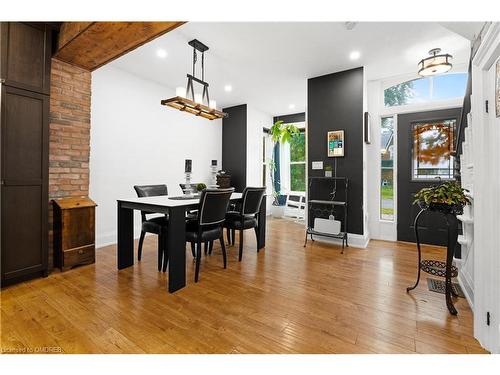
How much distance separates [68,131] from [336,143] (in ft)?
12.2

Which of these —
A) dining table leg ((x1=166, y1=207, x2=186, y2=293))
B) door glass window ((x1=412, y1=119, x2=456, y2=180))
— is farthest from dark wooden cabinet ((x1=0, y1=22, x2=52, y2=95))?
door glass window ((x1=412, y1=119, x2=456, y2=180))

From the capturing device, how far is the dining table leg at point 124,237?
2.69 meters

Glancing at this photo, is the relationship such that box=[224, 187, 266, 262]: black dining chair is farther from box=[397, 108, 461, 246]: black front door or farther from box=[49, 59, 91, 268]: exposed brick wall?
box=[397, 108, 461, 246]: black front door

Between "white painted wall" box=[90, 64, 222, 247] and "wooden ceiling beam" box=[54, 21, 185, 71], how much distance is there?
1.03 meters

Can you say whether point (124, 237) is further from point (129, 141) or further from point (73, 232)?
point (129, 141)

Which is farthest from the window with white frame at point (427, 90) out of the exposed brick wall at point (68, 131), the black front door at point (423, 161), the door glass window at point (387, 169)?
the exposed brick wall at point (68, 131)

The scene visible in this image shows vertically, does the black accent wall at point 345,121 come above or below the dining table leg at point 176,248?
above

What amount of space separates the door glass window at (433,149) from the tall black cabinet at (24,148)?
16.7ft

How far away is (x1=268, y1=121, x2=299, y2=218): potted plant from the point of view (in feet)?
19.9

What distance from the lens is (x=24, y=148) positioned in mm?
2336

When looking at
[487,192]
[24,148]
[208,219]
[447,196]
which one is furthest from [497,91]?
[24,148]

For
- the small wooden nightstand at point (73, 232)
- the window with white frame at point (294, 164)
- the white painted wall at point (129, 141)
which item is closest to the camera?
the small wooden nightstand at point (73, 232)

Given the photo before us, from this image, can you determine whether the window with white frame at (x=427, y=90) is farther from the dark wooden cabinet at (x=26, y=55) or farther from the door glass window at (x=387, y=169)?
the dark wooden cabinet at (x=26, y=55)
